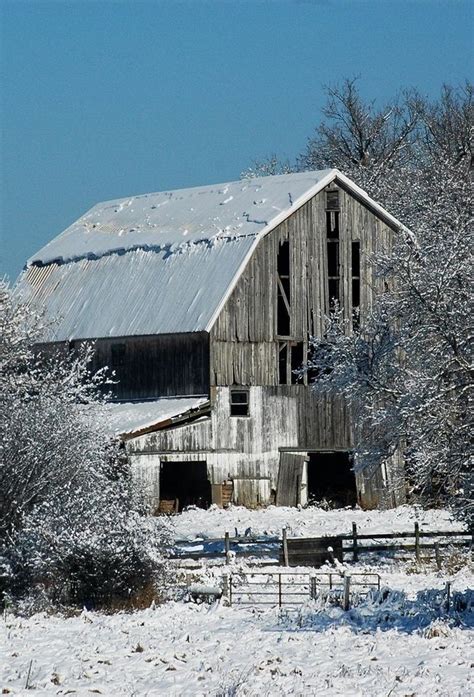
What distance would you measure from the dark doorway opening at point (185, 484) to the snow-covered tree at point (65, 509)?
10.8 m

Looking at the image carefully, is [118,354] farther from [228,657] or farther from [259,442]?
[228,657]

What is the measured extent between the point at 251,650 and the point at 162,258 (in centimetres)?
2632

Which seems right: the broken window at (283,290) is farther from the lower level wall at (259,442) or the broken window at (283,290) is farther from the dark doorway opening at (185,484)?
the dark doorway opening at (185,484)

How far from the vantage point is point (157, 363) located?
1652 inches

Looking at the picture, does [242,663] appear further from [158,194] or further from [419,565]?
[158,194]

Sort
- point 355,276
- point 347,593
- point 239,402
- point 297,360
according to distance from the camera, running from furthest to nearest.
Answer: point 355,276
point 297,360
point 239,402
point 347,593

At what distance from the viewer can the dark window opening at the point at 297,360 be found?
42031 mm

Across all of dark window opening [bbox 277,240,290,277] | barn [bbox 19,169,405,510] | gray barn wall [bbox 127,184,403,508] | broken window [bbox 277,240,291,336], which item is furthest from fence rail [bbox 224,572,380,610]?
dark window opening [bbox 277,240,290,277]

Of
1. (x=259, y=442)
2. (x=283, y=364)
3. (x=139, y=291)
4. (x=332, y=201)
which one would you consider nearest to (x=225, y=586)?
(x=259, y=442)

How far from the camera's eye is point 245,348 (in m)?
41.1

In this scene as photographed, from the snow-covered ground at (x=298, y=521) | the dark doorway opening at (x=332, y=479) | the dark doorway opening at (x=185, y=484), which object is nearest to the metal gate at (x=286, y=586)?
the snow-covered ground at (x=298, y=521)

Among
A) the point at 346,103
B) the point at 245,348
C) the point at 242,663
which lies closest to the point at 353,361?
the point at 245,348

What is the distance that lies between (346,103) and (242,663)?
55.0 metres

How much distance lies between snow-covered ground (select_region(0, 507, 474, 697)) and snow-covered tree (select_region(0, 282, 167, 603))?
3.12 feet
